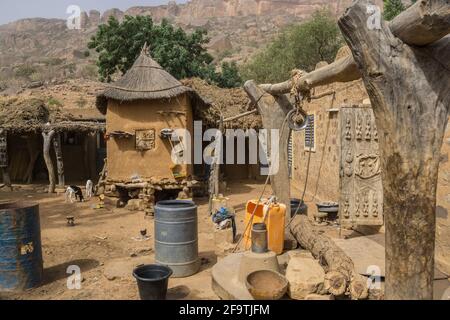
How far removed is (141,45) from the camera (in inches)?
783

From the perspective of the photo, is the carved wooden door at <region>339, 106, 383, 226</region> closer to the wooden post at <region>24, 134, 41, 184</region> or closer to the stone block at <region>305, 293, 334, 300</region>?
the stone block at <region>305, 293, 334, 300</region>

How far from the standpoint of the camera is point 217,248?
293 inches

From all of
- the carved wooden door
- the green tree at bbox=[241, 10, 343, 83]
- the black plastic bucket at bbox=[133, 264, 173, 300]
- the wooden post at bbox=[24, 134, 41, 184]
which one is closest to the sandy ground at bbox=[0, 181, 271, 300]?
the black plastic bucket at bbox=[133, 264, 173, 300]

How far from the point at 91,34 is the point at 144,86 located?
67.3 meters

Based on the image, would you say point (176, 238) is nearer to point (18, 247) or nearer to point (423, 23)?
point (18, 247)

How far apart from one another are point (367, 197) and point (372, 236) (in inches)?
30.8

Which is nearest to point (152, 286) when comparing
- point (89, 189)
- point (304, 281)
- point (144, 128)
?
point (304, 281)

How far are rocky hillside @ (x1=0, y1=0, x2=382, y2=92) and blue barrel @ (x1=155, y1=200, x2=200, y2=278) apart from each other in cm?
2025

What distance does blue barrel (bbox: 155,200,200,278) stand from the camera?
6.02 meters

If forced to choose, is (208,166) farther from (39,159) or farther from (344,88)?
(39,159)

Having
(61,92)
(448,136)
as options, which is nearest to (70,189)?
(448,136)

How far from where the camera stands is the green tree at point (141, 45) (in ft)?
63.8

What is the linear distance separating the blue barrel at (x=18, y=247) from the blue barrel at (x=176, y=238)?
1.88 meters

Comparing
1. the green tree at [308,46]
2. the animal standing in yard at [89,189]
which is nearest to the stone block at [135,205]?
the animal standing in yard at [89,189]
